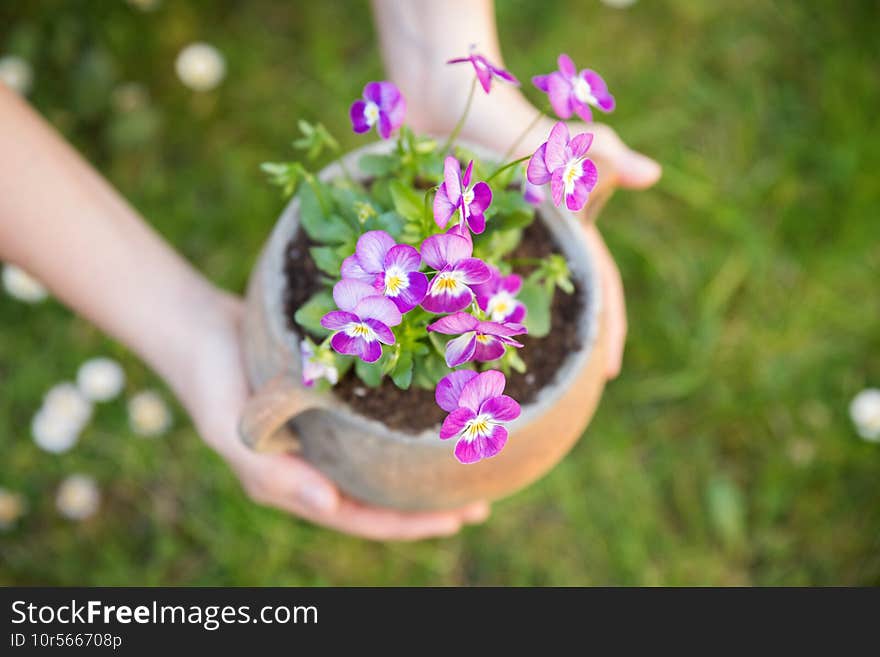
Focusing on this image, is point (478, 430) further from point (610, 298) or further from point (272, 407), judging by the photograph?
point (610, 298)

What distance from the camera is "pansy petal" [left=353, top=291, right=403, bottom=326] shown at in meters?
0.52

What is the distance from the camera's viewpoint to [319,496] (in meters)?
0.87

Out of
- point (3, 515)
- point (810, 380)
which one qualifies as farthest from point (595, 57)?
point (3, 515)

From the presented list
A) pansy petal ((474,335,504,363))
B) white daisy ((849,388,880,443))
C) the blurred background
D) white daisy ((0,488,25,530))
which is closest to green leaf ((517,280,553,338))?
pansy petal ((474,335,504,363))

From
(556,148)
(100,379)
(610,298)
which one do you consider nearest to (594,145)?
(610,298)

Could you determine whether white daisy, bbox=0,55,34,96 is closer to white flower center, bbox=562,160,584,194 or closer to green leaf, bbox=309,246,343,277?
green leaf, bbox=309,246,343,277

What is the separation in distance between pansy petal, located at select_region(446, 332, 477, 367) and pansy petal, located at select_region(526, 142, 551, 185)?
99 mm

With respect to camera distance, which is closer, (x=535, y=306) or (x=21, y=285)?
(x=535, y=306)

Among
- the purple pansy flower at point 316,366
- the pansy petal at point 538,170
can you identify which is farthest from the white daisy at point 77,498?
the pansy petal at point 538,170

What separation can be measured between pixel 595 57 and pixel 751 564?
780 mm

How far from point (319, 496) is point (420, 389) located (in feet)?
0.70

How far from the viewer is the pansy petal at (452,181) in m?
0.53
